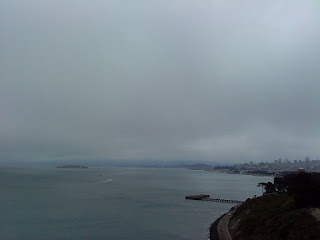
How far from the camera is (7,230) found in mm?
21062

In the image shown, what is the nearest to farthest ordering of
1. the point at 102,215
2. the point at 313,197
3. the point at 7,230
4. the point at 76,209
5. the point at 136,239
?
1. the point at 313,197
2. the point at 136,239
3. the point at 7,230
4. the point at 102,215
5. the point at 76,209

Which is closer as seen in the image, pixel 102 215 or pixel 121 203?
pixel 102 215

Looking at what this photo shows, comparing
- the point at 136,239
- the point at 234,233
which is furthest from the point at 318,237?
the point at 136,239

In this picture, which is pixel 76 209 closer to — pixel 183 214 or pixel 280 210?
pixel 183 214

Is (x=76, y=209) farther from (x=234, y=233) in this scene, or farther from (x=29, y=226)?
(x=234, y=233)

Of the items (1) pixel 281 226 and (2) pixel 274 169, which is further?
(2) pixel 274 169

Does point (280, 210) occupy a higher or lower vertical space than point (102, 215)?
higher

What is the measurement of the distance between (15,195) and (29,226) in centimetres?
2032

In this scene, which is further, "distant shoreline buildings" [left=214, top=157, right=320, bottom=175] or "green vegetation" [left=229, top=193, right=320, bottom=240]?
"distant shoreline buildings" [left=214, top=157, right=320, bottom=175]

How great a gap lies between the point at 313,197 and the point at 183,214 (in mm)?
14269

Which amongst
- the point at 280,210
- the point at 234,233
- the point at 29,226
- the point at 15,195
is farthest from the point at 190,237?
the point at 15,195

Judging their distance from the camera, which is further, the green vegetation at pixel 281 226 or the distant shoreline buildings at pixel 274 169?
the distant shoreline buildings at pixel 274 169

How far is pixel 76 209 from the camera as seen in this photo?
29.6 meters

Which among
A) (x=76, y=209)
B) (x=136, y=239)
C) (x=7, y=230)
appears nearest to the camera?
(x=136, y=239)
